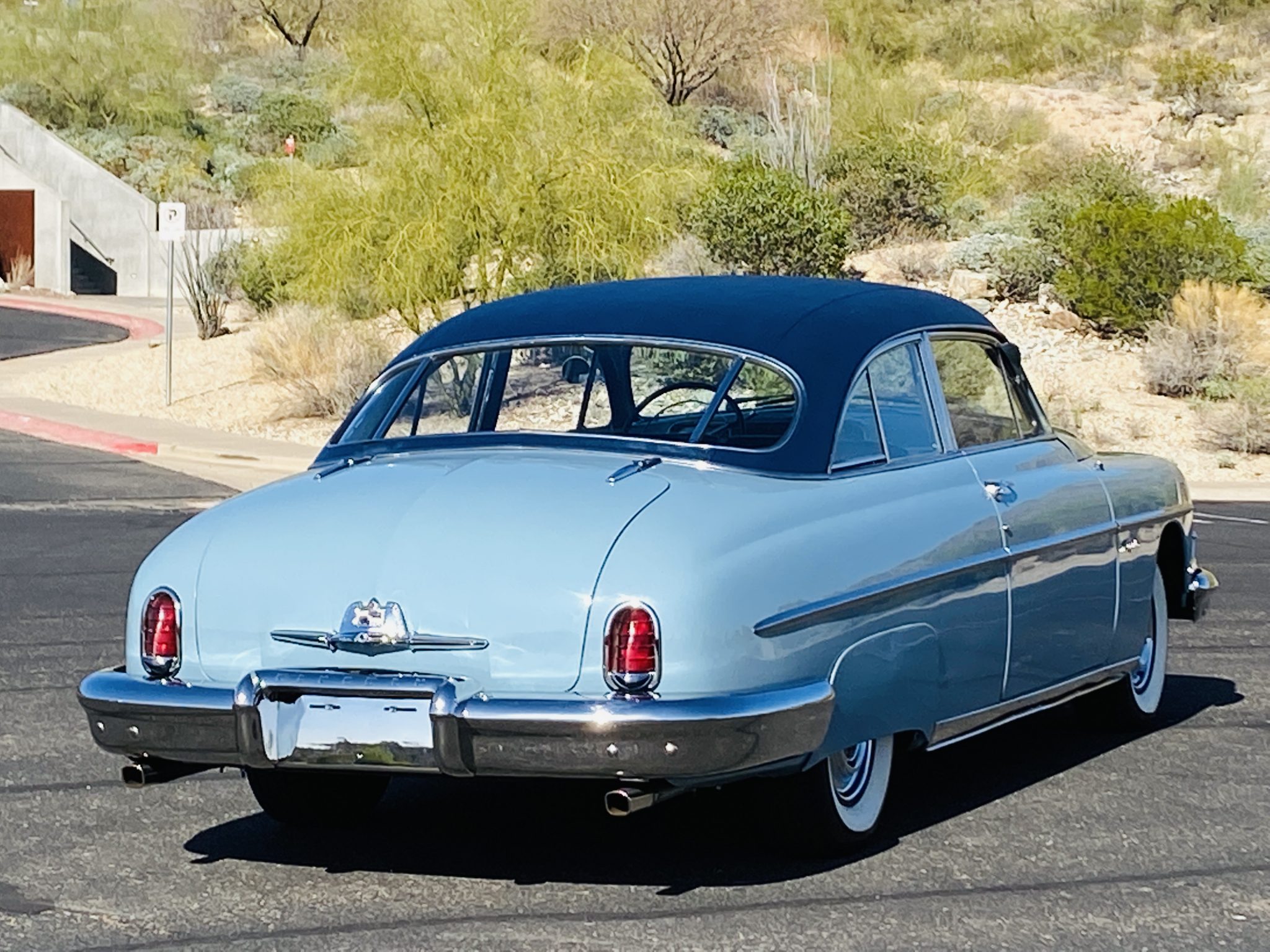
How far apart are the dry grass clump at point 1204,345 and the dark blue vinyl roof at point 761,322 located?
1608 centimetres

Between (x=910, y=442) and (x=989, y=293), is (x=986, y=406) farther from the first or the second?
(x=989, y=293)

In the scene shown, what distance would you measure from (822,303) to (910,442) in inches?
20.8

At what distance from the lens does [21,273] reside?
4525 cm

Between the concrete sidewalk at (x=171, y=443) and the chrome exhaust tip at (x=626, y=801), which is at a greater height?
the chrome exhaust tip at (x=626, y=801)

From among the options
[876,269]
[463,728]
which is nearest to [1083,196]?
[876,269]

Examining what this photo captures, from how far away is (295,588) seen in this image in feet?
18.7

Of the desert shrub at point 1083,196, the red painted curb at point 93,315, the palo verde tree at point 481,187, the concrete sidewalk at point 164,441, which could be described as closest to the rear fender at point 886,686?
the concrete sidewalk at point 164,441

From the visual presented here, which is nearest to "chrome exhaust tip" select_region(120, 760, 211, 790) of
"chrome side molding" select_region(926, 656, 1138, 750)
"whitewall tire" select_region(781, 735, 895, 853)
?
"whitewall tire" select_region(781, 735, 895, 853)

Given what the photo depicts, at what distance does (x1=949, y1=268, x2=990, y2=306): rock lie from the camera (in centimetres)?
2703

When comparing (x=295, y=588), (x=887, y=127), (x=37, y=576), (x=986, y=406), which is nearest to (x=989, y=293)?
(x=887, y=127)

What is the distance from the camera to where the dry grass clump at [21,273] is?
4522cm

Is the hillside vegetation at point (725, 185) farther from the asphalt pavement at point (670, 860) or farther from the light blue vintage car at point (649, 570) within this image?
the light blue vintage car at point (649, 570)

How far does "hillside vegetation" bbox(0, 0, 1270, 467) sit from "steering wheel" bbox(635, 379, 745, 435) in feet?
49.1

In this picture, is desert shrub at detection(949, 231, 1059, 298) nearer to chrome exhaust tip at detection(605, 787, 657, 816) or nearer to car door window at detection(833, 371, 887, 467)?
car door window at detection(833, 371, 887, 467)
